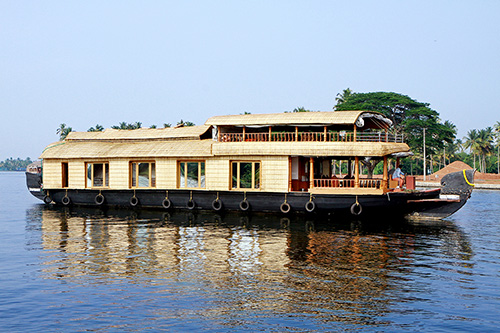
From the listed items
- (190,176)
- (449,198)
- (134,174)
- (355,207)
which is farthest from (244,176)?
(449,198)

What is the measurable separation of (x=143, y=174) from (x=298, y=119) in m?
8.70

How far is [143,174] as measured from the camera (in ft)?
84.3

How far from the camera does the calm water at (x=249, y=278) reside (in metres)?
8.73

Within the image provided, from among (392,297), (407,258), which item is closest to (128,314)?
(392,297)

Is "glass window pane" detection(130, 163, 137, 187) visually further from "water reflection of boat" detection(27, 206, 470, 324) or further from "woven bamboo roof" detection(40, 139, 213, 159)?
"water reflection of boat" detection(27, 206, 470, 324)

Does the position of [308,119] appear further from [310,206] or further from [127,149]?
[127,149]

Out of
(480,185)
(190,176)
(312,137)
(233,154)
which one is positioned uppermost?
(312,137)

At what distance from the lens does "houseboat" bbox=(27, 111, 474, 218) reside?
68.3 ft

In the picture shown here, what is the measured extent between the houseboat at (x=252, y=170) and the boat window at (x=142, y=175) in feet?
0.16

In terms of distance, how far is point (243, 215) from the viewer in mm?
23328

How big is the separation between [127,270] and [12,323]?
12.1 ft

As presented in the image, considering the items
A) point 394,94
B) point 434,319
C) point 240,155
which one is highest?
point 394,94

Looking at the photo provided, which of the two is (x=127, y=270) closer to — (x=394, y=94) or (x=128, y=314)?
(x=128, y=314)

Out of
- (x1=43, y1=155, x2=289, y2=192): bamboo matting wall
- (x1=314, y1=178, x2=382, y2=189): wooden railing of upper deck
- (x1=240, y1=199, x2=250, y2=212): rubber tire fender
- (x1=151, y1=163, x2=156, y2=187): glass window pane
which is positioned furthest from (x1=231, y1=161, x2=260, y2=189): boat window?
(x1=151, y1=163, x2=156, y2=187): glass window pane
